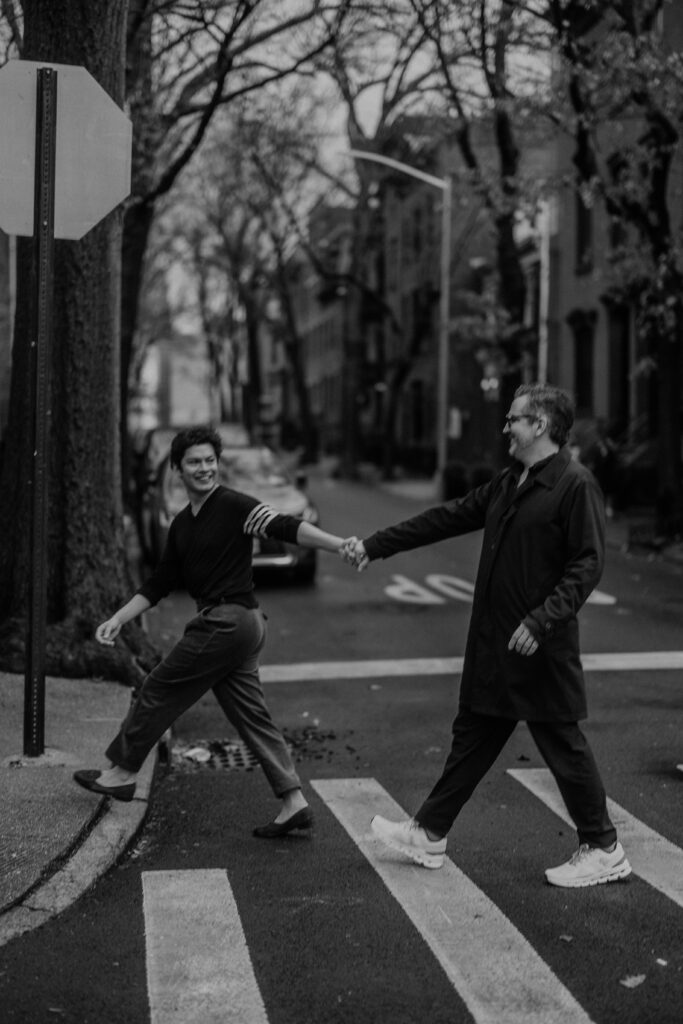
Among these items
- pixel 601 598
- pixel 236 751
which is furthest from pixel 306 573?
pixel 236 751

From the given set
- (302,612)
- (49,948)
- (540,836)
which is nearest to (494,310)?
(302,612)

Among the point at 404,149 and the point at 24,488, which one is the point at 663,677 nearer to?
the point at 24,488

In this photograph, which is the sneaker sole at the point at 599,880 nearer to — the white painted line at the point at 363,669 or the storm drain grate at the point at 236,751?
the storm drain grate at the point at 236,751

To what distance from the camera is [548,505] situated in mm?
5398

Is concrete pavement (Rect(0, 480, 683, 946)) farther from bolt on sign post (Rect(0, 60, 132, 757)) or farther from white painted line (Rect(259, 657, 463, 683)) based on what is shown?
white painted line (Rect(259, 657, 463, 683))

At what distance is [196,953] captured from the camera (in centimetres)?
475

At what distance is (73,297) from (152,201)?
1004 centimetres

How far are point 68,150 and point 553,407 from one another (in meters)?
2.79

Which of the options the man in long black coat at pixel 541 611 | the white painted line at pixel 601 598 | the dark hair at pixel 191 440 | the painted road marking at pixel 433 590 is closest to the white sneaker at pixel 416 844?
the man in long black coat at pixel 541 611

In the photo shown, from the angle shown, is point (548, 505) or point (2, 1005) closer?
point (2, 1005)

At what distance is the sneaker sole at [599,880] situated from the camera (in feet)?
18.0

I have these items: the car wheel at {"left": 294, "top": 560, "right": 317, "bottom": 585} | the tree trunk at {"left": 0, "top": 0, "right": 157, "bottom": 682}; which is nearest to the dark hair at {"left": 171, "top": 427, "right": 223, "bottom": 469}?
the tree trunk at {"left": 0, "top": 0, "right": 157, "bottom": 682}

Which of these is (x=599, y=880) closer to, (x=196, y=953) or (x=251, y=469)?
(x=196, y=953)

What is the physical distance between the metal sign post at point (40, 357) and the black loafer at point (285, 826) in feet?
4.46
